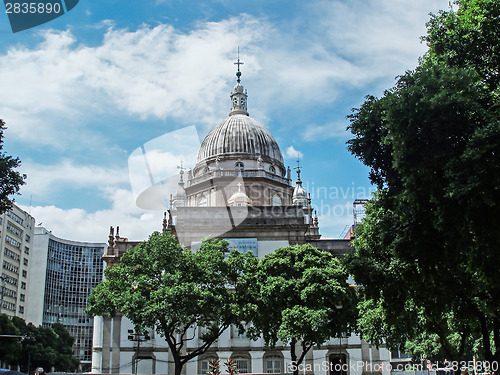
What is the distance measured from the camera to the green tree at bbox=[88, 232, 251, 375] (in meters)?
33.3

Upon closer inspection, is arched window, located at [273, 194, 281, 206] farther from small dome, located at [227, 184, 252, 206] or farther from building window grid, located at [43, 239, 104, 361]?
building window grid, located at [43, 239, 104, 361]

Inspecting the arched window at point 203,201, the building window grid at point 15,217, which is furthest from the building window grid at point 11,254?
the arched window at point 203,201

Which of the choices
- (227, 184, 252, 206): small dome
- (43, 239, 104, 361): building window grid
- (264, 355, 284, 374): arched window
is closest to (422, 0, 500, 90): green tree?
(264, 355, 284, 374): arched window

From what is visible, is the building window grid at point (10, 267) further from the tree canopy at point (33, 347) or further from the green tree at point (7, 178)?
the green tree at point (7, 178)

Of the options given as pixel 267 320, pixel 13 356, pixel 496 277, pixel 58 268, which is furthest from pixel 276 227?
pixel 58 268

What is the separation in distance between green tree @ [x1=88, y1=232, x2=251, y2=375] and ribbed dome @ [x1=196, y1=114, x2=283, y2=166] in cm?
3243

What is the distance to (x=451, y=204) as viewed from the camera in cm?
1697

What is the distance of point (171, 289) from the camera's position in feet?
109

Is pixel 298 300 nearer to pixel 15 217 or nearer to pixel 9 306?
pixel 9 306

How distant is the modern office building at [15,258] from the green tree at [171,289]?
46.4 meters

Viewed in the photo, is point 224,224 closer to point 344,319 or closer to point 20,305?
point 344,319

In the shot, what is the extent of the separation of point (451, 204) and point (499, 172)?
1.89m

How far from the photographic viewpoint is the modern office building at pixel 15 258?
77.9 metres

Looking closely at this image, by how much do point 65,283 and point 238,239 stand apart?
217ft
